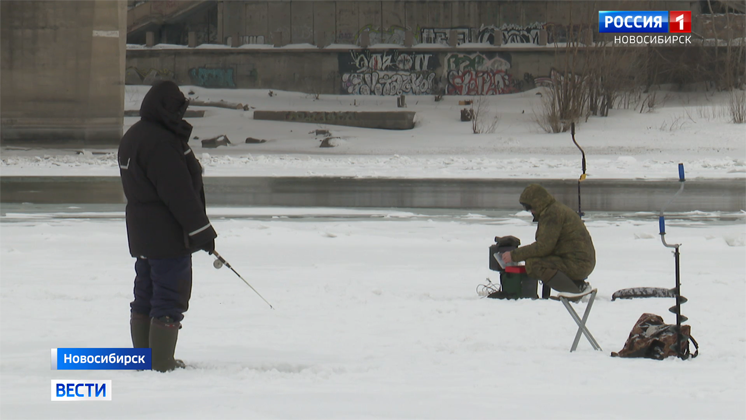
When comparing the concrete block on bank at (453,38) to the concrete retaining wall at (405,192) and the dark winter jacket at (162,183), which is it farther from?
the dark winter jacket at (162,183)

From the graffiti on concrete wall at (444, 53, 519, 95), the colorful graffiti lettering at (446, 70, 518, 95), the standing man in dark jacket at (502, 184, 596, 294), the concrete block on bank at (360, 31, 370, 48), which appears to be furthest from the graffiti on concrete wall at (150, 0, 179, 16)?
the standing man in dark jacket at (502, 184, 596, 294)

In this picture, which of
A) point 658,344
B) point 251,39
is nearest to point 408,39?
point 251,39

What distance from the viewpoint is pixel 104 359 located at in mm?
5016

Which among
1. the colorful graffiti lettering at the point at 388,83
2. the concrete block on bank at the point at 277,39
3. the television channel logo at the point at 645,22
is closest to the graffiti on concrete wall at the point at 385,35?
the colorful graffiti lettering at the point at 388,83

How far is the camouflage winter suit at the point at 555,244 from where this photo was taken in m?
6.63

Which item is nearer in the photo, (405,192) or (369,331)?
(369,331)

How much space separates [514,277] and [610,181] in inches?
521

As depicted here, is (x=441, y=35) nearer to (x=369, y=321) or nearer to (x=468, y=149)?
(x=468, y=149)

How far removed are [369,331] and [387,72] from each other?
42.5 m

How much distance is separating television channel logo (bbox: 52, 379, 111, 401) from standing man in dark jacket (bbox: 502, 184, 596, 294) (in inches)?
132

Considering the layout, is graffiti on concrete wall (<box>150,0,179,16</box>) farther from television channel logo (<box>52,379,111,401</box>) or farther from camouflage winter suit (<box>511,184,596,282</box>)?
television channel logo (<box>52,379,111,401</box>)

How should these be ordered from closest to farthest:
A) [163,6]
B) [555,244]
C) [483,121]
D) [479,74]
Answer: [555,244]
[483,121]
[479,74]
[163,6]

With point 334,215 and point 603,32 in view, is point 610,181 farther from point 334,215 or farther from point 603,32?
point 603,32

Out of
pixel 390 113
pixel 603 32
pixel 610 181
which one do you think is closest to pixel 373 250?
pixel 610 181
